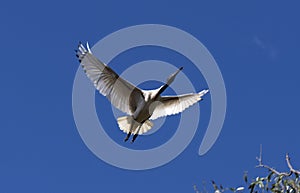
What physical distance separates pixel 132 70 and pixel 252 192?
22.3 ft

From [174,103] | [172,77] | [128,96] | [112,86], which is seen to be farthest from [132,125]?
[172,77]

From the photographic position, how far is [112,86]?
1254 cm

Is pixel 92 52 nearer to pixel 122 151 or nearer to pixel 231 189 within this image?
pixel 122 151

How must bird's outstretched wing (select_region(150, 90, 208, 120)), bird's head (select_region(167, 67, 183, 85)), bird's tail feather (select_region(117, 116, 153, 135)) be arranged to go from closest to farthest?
bird's head (select_region(167, 67, 183, 85)) < bird's tail feather (select_region(117, 116, 153, 135)) < bird's outstretched wing (select_region(150, 90, 208, 120))

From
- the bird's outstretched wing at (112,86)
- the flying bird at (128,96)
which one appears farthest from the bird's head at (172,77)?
A: the bird's outstretched wing at (112,86)

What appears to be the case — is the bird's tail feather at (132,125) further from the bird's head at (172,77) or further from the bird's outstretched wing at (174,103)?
the bird's head at (172,77)

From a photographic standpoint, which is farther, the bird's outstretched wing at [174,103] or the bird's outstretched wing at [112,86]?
the bird's outstretched wing at [174,103]

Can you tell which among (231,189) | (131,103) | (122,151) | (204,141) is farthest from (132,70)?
(231,189)

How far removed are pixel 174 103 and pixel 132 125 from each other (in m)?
1.02

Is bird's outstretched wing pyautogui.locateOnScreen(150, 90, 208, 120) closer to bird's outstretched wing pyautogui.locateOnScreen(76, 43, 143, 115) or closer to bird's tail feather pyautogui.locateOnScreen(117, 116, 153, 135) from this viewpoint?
bird's tail feather pyautogui.locateOnScreen(117, 116, 153, 135)

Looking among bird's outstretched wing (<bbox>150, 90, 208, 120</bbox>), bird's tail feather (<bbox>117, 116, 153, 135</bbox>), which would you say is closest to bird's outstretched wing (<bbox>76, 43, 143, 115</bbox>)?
bird's tail feather (<bbox>117, 116, 153, 135</bbox>)

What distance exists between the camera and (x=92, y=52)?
1199 cm

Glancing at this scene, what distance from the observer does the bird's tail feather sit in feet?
41.5

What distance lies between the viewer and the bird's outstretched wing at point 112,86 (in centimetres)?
1227
